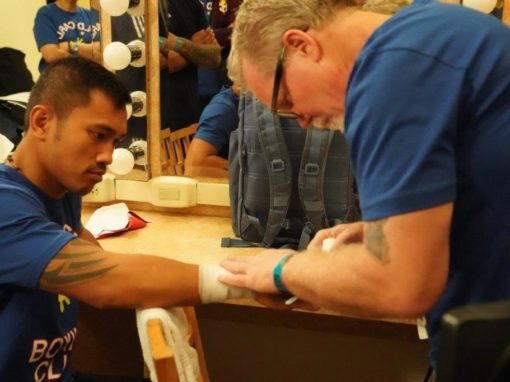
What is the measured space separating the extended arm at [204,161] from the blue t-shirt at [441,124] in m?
1.15

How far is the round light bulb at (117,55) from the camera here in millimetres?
1843

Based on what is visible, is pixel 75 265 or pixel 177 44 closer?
pixel 75 265

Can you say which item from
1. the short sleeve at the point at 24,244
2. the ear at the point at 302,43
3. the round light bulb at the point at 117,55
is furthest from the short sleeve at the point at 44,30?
the ear at the point at 302,43

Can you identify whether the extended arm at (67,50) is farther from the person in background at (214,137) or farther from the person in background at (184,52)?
the person in background at (214,137)

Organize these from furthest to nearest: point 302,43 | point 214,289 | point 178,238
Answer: point 178,238 < point 214,289 < point 302,43

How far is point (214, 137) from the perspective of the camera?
6.16 feet

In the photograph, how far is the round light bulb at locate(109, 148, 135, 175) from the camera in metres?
1.90

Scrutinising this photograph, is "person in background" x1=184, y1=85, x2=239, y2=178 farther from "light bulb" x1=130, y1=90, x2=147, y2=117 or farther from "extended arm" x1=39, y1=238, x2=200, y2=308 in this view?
"extended arm" x1=39, y1=238, x2=200, y2=308

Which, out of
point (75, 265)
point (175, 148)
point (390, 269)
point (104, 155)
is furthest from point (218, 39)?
point (390, 269)

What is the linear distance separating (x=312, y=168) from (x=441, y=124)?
886mm

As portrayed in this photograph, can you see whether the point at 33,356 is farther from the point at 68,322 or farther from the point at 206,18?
the point at 206,18

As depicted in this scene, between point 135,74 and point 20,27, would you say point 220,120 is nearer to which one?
point 135,74

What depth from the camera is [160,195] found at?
1935 mm

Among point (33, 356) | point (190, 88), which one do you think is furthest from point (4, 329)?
point (190, 88)
